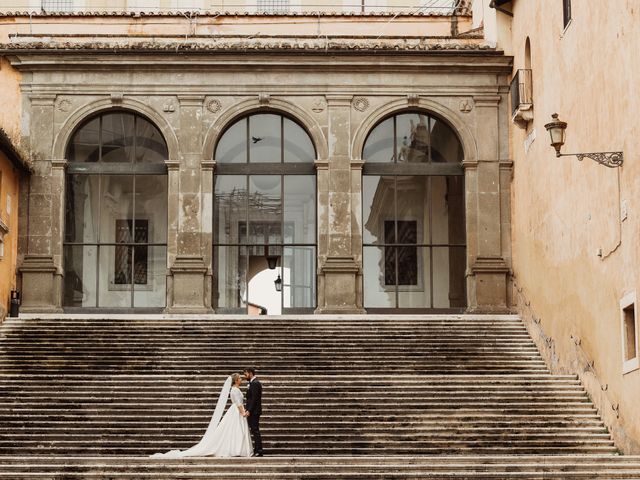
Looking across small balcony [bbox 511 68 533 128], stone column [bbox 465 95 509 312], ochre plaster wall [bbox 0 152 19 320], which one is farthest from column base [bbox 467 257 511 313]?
ochre plaster wall [bbox 0 152 19 320]

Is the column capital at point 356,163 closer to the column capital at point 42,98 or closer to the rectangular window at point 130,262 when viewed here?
the rectangular window at point 130,262

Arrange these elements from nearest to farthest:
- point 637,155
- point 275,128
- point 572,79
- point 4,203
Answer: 1. point 637,155
2. point 572,79
3. point 4,203
4. point 275,128

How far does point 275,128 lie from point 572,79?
9.24 metres

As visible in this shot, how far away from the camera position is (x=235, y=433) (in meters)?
22.4

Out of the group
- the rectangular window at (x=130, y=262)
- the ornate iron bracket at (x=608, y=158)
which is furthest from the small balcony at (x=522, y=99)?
the rectangular window at (x=130, y=262)

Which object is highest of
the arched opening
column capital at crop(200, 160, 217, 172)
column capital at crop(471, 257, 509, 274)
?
the arched opening

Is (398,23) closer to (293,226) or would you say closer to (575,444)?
(293,226)

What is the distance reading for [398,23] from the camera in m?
36.7

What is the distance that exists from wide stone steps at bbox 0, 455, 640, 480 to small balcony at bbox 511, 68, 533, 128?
11648 mm

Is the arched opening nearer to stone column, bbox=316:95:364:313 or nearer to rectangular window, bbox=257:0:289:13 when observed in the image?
stone column, bbox=316:95:364:313

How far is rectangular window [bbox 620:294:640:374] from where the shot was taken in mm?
22828

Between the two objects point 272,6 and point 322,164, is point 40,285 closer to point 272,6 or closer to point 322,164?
point 322,164

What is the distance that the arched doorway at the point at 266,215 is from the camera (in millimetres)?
33969

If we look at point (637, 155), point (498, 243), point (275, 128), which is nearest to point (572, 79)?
point (637, 155)
